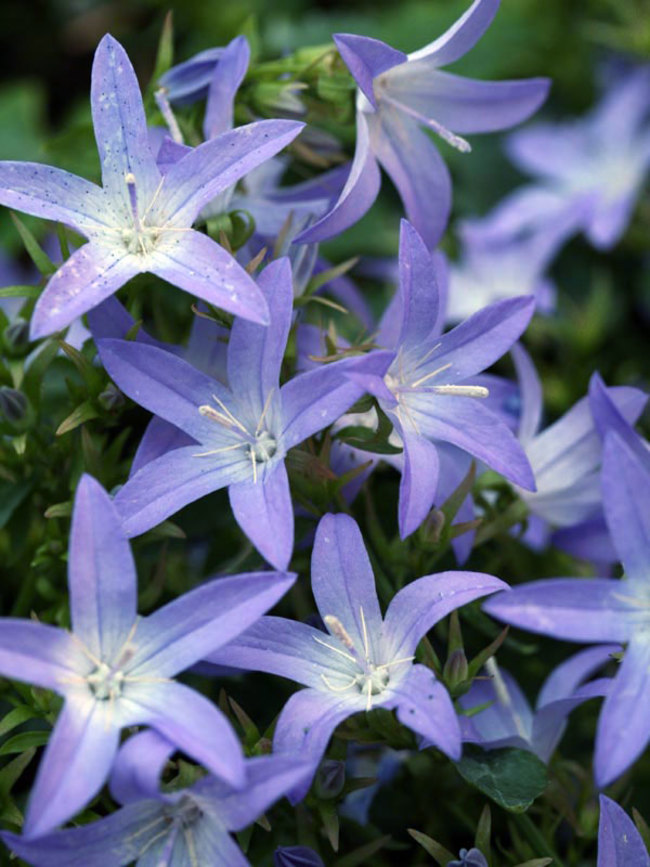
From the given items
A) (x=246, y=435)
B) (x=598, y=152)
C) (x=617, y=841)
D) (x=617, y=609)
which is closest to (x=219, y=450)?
(x=246, y=435)

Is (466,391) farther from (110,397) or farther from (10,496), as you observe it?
(10,496)

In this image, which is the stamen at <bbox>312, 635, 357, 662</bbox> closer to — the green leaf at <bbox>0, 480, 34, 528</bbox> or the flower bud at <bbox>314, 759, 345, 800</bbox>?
the flower bud at <bbox>314, 759, 345, 800</bbox>

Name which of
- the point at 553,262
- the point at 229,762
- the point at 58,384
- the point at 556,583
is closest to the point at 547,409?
the point at 553,262

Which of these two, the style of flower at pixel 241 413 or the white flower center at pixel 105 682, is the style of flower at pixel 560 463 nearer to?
the style of flower at pixel 241 413

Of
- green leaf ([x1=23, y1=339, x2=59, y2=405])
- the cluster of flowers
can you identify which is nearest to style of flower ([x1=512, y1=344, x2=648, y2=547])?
the cluster of flowers

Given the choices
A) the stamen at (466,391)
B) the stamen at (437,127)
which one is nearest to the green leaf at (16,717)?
the stamen at (466,391)

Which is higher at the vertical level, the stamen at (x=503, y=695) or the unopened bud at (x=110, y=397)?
the unopened bud at (x=110, y=397)
